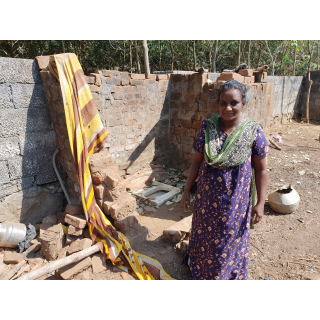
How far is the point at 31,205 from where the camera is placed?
11.6ft

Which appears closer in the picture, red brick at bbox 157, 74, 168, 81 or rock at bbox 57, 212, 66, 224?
rock at bbox 57, 212, 66, 224

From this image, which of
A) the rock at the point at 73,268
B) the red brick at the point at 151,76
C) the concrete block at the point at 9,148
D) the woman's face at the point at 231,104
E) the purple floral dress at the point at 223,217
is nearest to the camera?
the woman's face at the point at 231,104

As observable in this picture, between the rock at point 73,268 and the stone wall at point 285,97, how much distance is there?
9415 millimetres

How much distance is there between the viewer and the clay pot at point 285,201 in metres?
3.89

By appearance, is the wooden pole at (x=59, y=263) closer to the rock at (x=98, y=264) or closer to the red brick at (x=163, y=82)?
the rock at (x=98, y=264)

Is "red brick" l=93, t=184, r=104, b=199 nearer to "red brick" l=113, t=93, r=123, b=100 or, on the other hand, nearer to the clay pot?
"red brick" l=113, t=93, r=123, b=100

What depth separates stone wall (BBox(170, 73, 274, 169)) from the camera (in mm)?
4770

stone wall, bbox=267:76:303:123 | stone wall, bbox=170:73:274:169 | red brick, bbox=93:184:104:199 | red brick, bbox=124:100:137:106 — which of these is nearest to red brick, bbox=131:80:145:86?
red brick, bbox=124:100:137:106

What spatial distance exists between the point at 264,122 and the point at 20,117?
4994 millimetres

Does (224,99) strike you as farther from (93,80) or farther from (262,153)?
(93,80)

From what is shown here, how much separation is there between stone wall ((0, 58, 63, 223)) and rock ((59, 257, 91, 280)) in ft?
4.55

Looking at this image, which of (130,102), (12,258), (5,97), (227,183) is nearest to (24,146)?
(5,97)

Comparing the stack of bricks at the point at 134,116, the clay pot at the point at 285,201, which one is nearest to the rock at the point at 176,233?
the clay pot at the point at 285,201

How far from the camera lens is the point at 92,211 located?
295 cm
